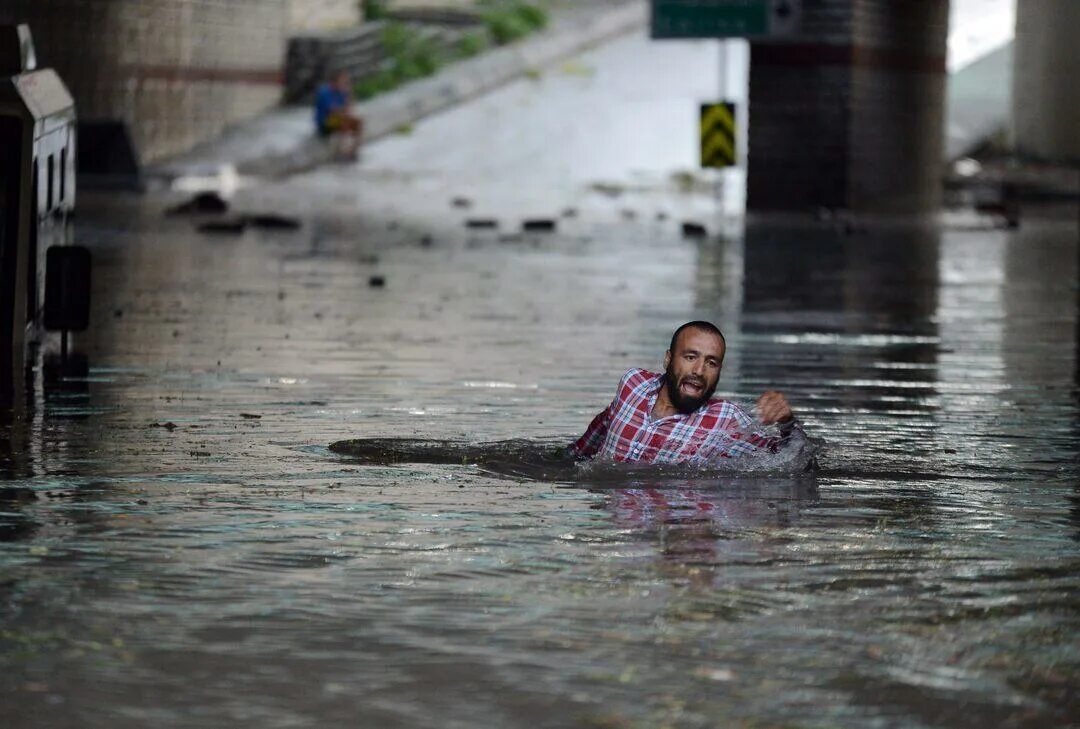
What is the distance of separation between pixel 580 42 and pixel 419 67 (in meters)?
4.21

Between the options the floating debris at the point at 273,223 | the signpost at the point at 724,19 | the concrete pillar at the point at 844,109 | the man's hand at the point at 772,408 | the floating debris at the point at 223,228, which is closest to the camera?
the man's hand at the point at 772,408

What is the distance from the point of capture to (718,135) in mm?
33000

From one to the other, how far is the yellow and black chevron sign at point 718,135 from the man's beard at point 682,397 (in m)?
24.3

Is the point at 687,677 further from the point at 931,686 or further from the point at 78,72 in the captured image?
the point at 78,72

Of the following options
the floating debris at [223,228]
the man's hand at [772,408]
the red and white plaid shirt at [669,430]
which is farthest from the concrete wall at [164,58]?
the man's hand at [772,408]

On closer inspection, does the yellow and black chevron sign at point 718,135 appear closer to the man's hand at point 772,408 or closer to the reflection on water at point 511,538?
the reflection on water at point 511,538

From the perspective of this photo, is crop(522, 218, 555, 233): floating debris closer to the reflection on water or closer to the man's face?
the reflection on water

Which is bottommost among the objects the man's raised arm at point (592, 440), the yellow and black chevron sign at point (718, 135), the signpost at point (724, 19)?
the man's raised arm at point (592, 440)

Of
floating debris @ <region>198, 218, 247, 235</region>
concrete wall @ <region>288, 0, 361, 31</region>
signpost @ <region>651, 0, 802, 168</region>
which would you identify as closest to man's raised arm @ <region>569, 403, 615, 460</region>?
floating debris @ <region>198, 218, 247, 235</region>

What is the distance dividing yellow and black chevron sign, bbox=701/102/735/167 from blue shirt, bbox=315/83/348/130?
14591mm

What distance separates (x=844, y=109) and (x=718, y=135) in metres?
3.03

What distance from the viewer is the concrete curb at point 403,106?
44750 mm

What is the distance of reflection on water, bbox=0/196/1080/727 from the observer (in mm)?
5582

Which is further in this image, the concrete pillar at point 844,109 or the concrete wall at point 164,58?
the concrete wall at point 164,58
